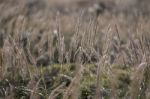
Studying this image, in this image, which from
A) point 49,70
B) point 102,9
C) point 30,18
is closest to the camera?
point 49,70

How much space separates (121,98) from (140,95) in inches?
12.9

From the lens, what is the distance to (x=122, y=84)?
10.4ft

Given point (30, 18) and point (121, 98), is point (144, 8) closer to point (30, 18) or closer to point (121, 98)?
point (30, 18)

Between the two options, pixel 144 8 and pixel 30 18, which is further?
pixel 144 8

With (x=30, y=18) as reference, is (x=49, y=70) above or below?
below

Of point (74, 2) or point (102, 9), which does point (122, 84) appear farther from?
point (74, 2)

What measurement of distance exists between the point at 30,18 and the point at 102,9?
7.20 ft

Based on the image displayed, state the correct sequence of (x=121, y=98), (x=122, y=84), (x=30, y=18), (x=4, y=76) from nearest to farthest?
1. (x=121, y=98)
2. (x=4, y=76)
3. (x=122, y=84)
4. (x=30, y=18)

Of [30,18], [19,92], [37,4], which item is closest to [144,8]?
[37,4]

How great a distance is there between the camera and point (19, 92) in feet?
9.18

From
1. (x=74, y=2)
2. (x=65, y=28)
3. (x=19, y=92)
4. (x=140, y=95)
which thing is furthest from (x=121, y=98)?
(x=74, y=2)

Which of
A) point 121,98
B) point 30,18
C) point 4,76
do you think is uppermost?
point 30,18

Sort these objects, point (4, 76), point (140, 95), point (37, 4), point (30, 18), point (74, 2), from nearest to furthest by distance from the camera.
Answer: point (140, 95), point (4, 76), point (30, 18), point (37, 4), point (74, 2)

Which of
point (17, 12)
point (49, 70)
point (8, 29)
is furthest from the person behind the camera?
point (17, 12)
